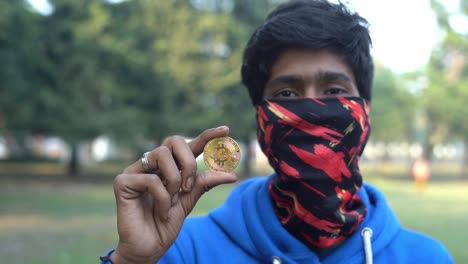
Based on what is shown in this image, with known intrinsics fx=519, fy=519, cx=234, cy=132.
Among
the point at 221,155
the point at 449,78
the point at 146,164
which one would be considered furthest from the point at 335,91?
the point at 449,78

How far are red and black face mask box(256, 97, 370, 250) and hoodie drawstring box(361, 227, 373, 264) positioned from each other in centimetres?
5

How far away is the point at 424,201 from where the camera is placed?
16750mm

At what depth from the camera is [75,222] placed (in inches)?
452

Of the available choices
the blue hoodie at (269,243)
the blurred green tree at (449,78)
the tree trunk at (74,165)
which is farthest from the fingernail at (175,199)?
the blurred green tree at (449,78)

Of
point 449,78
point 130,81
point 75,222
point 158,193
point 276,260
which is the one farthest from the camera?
point 449,78

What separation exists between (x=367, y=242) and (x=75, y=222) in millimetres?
10354

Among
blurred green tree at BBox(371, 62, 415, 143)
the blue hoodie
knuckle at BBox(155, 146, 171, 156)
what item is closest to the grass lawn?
the blue hoodie

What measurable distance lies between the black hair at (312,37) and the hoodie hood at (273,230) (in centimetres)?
49

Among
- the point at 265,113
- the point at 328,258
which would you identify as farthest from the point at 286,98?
the point at 328,258

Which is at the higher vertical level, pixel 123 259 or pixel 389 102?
pixel 389 102

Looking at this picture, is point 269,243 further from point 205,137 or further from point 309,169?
point 205,137

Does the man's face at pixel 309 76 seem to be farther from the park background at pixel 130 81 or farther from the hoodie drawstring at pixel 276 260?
the park background at pixel 130 81

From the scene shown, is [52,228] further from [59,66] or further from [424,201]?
[59,66]

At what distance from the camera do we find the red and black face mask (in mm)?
2074
